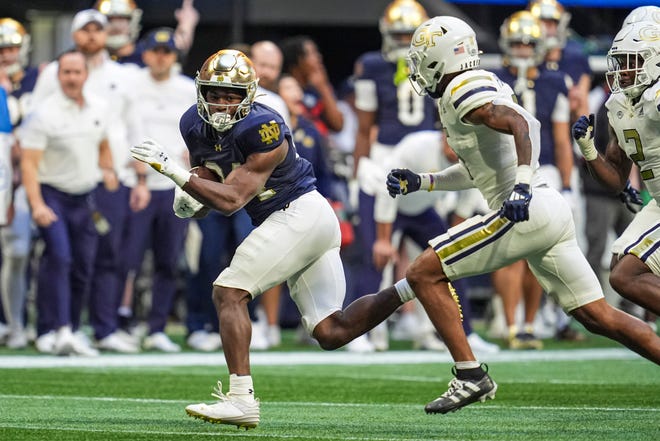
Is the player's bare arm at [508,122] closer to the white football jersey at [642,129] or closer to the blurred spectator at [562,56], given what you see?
the white football jersey at [642,129]

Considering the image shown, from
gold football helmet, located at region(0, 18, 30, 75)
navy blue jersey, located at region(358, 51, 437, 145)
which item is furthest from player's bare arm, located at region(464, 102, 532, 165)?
gold football helmet, located at region(0, 18, 30, 75)

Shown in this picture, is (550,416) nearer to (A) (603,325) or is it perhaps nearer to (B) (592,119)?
(A) (603,325)

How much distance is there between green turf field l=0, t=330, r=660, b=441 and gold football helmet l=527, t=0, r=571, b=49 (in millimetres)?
2790

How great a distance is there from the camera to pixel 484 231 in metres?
6.75

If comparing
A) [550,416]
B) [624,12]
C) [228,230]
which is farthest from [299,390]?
[624,12]

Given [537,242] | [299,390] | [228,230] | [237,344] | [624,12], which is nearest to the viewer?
[237,344]

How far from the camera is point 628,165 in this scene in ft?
24.6

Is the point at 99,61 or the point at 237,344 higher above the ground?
the point at 99,61

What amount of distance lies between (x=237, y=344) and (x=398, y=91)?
212 inches

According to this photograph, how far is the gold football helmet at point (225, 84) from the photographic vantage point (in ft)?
21.5

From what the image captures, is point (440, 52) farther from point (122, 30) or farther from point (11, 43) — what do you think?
point (122, 30)

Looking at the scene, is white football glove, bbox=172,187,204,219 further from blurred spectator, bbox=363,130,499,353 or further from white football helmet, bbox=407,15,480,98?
blurred spectator, bbox=363,130,499,353

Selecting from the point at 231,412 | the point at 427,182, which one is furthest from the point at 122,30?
the point at 231,412

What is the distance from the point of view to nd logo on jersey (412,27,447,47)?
271 inches
